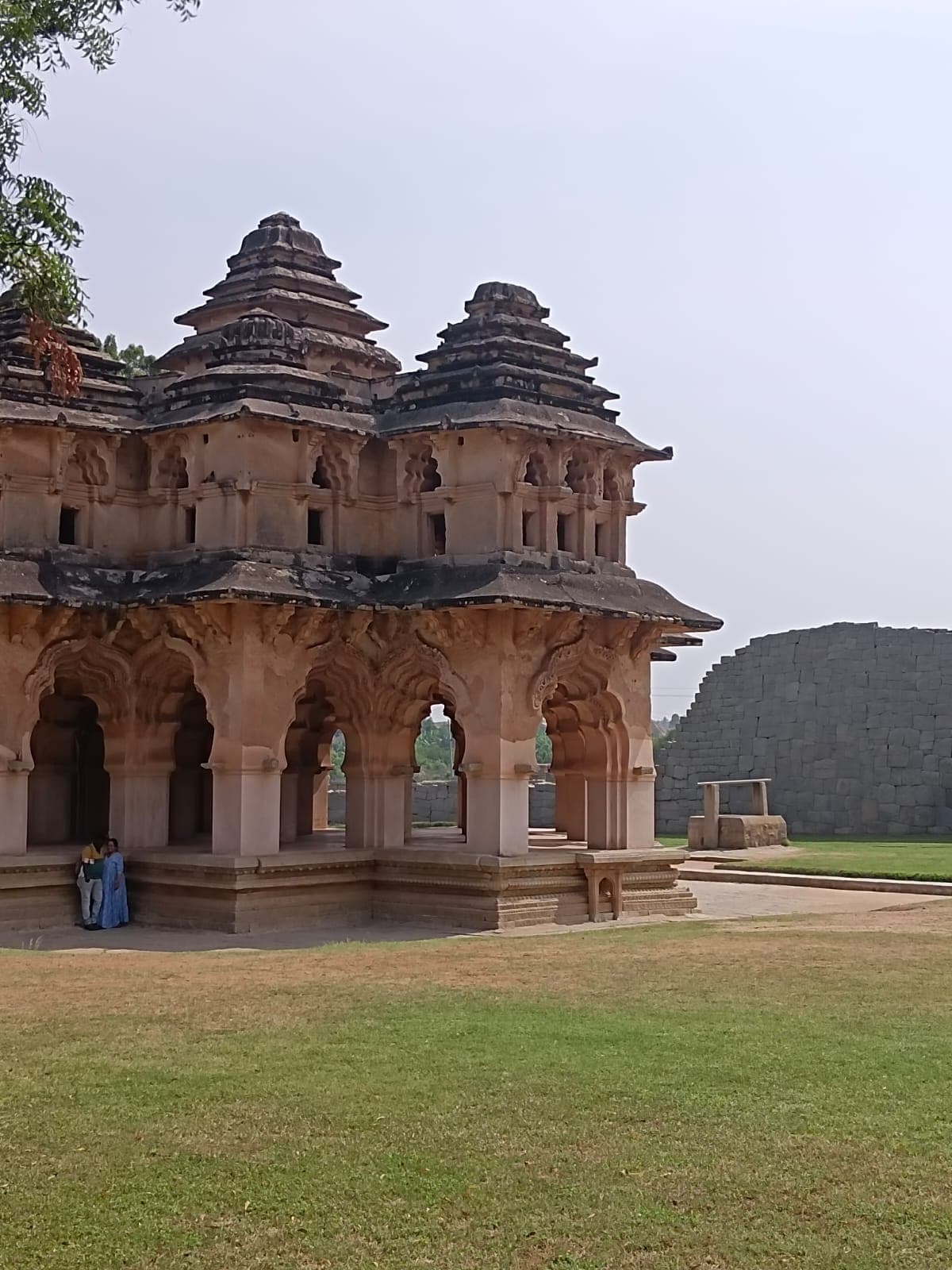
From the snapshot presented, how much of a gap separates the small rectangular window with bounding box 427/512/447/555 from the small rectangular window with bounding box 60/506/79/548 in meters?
4.35

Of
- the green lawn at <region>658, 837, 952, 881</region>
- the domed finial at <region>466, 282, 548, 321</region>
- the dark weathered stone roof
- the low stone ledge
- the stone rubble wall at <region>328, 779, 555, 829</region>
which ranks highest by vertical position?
the domed finial at <region>466, 282, 548, 321</region>

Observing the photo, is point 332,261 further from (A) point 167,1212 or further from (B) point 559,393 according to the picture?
(A) point 167,1212

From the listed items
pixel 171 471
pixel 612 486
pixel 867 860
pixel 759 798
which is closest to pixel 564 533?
pixel 612 486

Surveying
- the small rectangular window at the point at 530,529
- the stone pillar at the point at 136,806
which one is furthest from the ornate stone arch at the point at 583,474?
the stone pillar at the point at 136,806

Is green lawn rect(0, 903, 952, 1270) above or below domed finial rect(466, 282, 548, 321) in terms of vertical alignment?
below

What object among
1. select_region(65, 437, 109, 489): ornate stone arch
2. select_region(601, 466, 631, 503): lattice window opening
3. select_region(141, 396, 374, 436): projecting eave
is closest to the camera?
select_region(141, 396, 374, 436): projecting eave

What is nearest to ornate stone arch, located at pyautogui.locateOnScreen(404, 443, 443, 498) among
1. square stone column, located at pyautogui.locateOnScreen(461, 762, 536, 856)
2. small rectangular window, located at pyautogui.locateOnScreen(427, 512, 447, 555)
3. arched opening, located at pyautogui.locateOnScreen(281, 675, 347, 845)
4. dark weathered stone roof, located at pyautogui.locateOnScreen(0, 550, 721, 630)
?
small rectangular window, located at pyautogui.locateOnScreen(427, 512, 447, 555)

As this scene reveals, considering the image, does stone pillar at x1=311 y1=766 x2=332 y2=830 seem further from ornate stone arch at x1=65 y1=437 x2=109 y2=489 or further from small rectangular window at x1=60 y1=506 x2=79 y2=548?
ornate stone arch at x1=65 y1=437 x2=109 y2=489

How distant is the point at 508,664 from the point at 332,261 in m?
9.27

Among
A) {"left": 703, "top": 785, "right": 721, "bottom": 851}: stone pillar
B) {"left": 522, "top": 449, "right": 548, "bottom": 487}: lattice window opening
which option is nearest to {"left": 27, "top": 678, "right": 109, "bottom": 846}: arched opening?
{"left": 522, "top": 449, "right": 548, "bottom": 487}: lattice window opening

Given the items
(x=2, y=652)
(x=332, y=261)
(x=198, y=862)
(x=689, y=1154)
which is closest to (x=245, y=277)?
(x=332, y=261)

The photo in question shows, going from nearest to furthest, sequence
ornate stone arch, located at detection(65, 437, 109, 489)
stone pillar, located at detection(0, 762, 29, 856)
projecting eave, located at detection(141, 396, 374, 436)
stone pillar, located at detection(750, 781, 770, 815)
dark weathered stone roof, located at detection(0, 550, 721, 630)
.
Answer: dark weathered stone roof, located at detection(0, 550, 721, 630) → stone pillar, located at detection(0, 762, 29, 856) → projecting eave, located at detection(141, 396, 374, 436) → ornate stone arch, located at detection(65, 437, 109, 489) → stone pillar, located at detection(750, 781, 770, 815)

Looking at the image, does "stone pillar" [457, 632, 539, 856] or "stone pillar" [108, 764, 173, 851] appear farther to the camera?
"stone pillar" [108, 764, 173, 851]

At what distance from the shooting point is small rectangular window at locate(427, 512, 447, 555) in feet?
62.0
